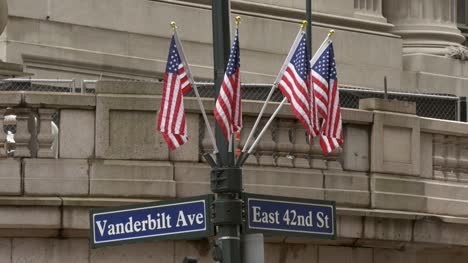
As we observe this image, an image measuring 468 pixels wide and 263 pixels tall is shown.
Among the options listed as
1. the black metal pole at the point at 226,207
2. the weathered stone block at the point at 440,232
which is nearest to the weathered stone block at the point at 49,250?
the black metal pole at the point at 226,207

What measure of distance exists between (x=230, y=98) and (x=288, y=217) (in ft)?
4.01

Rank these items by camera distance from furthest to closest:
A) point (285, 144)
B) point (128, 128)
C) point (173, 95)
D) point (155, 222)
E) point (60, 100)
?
point (285, 144) < point (128, 128) < point (60, 100) < point (173, 95) < point (155, 222)

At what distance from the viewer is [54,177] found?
2217 cm

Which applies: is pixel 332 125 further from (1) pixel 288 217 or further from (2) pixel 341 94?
(2) pixel 341 94

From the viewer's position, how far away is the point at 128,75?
33281 mm

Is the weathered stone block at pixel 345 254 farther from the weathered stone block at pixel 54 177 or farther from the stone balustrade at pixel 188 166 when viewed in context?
the weathered stone block at pixel 54 177

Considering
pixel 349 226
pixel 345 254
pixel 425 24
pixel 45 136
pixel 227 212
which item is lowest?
pixel 345 254

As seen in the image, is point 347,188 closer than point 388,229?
Yes

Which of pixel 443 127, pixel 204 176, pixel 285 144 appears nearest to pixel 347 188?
pixel 285 144

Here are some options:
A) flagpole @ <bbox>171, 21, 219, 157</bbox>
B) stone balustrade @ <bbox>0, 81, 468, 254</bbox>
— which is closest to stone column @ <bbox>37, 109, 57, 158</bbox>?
stone balustrade @ <bbox>0, 81, 468, 254</bbox>

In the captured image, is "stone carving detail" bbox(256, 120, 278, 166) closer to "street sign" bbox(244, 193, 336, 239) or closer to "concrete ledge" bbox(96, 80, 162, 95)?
"concrete ledge" bbox(96, 80, 162, 95)

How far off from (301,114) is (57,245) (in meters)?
3.34

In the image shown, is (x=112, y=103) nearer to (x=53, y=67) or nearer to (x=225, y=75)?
(x=225, y=75)

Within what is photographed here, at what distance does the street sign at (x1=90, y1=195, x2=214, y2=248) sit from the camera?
19641mm
